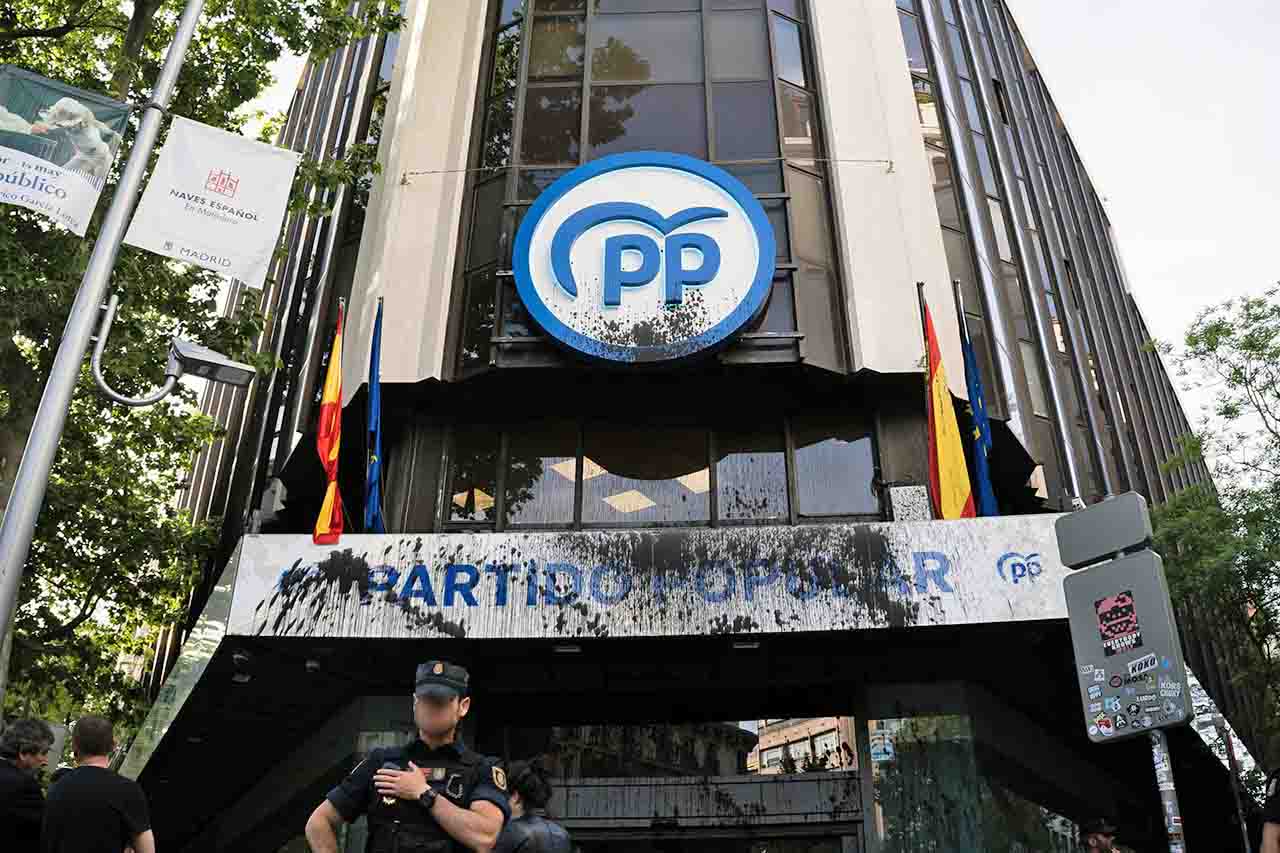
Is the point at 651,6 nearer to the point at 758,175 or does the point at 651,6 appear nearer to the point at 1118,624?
the point at 758,175

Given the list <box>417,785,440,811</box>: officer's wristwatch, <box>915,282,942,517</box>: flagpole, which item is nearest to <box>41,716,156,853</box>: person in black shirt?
<box>417,785,440,811</box>: officer's wristwatch

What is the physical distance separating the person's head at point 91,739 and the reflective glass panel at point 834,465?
29.6ft

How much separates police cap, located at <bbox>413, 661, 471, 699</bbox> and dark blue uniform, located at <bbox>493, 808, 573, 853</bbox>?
2.18 meters

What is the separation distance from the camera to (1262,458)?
17391 mm

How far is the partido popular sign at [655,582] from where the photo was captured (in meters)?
11.2

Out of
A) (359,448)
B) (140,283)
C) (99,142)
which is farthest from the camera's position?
(359,448)

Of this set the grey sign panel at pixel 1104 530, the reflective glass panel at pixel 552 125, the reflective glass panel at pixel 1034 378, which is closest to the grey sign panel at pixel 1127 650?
the grey sign panel at pixel 1104 530

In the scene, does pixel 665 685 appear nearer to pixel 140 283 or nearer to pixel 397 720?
pixel 397 720

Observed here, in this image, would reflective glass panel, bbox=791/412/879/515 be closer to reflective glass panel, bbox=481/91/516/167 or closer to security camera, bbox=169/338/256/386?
reflective glass panel, bbox=481/91/516/167

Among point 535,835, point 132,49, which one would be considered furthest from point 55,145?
point 535,835

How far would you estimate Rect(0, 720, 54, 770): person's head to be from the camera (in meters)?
5.71

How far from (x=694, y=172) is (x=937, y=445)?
15.4 feet

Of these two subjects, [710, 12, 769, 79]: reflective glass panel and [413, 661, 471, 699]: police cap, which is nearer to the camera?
[413, 661, 471, 699]: police cap

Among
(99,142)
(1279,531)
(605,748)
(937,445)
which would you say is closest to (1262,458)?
(1279,531)
